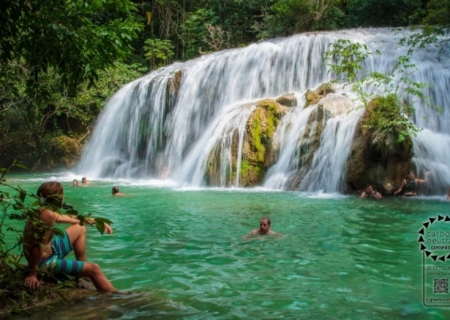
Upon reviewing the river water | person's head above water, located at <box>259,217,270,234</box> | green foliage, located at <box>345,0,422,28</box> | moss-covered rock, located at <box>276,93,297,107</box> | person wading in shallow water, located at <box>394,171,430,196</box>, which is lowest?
the river water

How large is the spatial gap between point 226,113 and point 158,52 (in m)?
11.7

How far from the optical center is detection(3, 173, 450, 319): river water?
14.0ft

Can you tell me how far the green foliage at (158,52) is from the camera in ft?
88.9

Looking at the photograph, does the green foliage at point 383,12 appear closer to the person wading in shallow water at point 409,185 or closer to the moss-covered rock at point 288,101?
the moss-covered rock at point 288,101

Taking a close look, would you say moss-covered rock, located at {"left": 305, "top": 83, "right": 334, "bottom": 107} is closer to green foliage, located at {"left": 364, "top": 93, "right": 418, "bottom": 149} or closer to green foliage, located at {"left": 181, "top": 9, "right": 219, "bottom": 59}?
green foliage, located at {"left": 364, "top": 93, "right": 418, "bottom": 149}

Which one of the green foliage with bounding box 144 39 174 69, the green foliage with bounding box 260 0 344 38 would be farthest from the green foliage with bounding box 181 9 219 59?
the green foliage with bounding box 260 0 344 38

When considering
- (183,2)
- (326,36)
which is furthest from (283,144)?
(183,2)

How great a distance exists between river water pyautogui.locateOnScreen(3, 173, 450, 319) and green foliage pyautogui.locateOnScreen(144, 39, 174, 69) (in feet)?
58.1

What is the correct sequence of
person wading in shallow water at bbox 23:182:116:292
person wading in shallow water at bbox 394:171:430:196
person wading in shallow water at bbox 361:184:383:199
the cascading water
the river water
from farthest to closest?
the cascading water, person wading in shallow water at bbox 394:171:430:196, person wading in shallow water at bbox 361:184:383:199, the river water, person wading in shallow water at bbox 23:182:116:292

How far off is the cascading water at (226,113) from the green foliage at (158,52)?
4.94 metres

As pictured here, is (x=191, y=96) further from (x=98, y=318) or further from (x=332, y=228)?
(x=98, y=318)

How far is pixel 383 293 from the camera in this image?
477cm

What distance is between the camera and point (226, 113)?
17.5m

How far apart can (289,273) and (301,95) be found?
12.0 m
